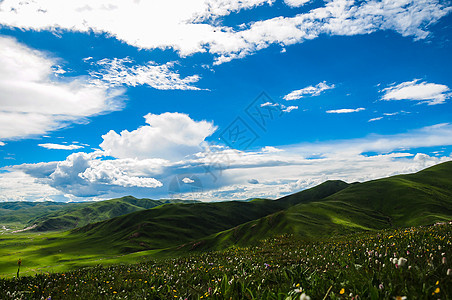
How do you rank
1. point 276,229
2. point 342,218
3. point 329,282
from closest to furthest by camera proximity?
point 329,282
point 276,229
point 342,218

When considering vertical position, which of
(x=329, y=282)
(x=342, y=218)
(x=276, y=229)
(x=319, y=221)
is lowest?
(x=342, y=218)

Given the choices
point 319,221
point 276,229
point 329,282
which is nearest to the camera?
point 329,282

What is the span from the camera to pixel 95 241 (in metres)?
199

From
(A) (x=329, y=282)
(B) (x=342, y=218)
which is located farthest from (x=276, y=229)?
(A) (x=329, y=282)

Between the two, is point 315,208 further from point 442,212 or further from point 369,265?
point 369,265

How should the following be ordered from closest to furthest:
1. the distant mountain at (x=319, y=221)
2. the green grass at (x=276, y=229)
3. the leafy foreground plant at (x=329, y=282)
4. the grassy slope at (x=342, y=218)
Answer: the leafy foreground plant at (x=329, y=282)
the grassy slope at (x=342, y=218)
the green grass at (x=276, y=229)
the distant mountain at (x=319, y=221)

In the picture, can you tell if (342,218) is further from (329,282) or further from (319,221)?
(329,282)

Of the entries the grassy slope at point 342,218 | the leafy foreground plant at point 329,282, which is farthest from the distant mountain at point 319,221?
the leafy foreground plant at point 329,282

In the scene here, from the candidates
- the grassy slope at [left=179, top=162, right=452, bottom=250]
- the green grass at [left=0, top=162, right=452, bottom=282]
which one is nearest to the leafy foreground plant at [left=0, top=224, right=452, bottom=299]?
the green grass at [left=0, top=162, right=452, bottom=282]

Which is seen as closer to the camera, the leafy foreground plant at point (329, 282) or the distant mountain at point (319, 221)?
the leafy foreground plant at point (329, 282)

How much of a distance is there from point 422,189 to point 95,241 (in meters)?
254

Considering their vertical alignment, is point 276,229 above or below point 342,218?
above

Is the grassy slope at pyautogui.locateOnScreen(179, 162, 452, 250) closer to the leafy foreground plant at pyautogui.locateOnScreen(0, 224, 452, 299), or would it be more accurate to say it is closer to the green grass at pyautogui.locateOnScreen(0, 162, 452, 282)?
the green grass at pyautogui.locateOnScreen(0, 162, 452, 282)

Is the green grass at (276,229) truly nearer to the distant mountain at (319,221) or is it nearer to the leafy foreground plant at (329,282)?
the distant mountain at (319,221)
